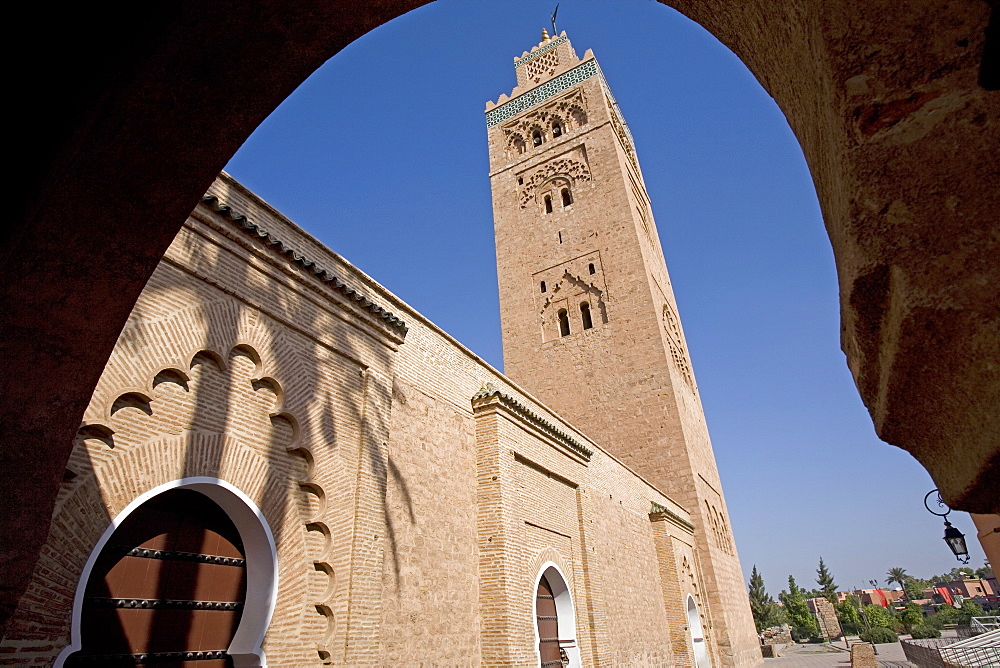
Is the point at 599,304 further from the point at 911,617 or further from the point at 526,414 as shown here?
the point at 911,617

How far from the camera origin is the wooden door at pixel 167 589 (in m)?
3.09

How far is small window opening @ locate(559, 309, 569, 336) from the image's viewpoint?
17.1m

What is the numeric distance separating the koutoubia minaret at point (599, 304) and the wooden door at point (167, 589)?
1207 cm

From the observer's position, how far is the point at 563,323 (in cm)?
1730

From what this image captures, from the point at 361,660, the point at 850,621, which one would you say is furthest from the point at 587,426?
the point at 850,621

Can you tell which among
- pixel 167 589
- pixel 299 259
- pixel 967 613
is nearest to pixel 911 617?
pixel 967 613

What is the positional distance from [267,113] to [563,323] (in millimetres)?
15717

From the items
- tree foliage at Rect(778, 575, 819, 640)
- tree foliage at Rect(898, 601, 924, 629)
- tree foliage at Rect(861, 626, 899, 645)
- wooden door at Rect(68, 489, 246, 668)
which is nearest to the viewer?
wooden door at Rect(68, 489, 246, 668)

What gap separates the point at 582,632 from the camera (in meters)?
7.66

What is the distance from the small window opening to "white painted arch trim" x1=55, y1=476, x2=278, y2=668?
44.8ft

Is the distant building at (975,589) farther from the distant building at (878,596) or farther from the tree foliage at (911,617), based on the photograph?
the tree foliage at (911,617)

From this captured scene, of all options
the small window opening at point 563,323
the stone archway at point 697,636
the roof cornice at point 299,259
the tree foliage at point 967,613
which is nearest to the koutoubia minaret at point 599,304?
the small window opening at point 563,323

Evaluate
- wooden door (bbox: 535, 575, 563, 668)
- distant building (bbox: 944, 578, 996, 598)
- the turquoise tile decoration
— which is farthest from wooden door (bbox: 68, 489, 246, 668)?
distant building (bbox: 944, 578, 996, 598)

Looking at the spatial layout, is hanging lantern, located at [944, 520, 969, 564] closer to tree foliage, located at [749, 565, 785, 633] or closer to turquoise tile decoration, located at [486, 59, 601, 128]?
turquoise tile decoration, located at [486, 59, 601, 128]
